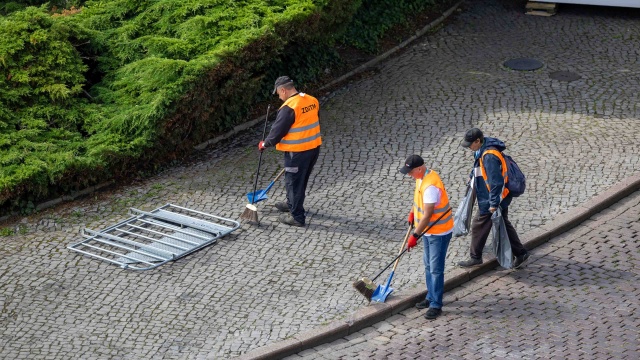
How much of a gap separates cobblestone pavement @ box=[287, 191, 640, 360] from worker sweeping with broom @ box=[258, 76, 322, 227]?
7.41 feet

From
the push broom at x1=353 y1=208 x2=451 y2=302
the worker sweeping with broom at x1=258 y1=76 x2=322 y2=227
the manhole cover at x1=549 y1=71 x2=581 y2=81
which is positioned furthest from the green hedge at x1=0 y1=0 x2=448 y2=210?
the push broom at x1=353 y1=208 x2=451 y2=302

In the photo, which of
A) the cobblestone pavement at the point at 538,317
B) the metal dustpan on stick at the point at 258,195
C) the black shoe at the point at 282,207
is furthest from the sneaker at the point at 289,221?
Answer: the cobblestone pavement at the point at 538,317

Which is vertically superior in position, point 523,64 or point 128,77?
point 128,77

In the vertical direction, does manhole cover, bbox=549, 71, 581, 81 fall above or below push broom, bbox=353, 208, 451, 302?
above

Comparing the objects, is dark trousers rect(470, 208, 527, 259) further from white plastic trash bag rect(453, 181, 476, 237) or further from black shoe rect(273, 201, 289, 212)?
black shoe rect(273, 201, 289, 212)

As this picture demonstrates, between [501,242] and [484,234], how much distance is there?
0.20 metres

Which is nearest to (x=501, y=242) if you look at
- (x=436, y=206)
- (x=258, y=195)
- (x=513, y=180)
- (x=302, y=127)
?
(x=513, y=180)

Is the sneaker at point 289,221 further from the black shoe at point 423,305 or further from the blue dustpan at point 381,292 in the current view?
the black shoe at point 423,305

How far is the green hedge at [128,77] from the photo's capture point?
1248 centimetres

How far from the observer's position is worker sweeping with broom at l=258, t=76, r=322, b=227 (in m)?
11.6

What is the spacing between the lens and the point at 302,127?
11.7m

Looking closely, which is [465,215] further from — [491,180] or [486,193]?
[491,180]

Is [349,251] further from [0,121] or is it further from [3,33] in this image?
[3,33]

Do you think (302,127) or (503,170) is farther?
(302,127)
